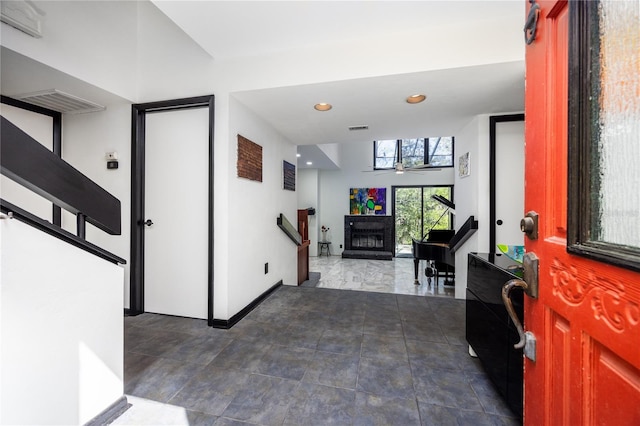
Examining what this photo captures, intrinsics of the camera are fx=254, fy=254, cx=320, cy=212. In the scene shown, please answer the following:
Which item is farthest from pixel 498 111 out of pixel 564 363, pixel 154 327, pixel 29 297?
pixel 154 327

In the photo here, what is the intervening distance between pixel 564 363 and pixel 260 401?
143cm

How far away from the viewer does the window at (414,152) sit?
7566 millimetres

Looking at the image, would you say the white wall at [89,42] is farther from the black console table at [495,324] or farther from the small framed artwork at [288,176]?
the black console table at [495,324]

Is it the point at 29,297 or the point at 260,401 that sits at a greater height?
the point at 29,297

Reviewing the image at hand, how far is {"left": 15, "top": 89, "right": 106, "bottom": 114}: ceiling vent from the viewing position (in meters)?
2.29

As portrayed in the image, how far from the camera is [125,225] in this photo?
267 cm

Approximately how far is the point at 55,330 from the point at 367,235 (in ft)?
24.5

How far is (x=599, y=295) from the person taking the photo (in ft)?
1.79

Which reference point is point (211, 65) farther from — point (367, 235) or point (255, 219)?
point (367, 235)

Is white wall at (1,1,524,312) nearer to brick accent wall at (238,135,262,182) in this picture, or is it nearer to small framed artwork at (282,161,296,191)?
brick accent wall at (238,135,262,182)

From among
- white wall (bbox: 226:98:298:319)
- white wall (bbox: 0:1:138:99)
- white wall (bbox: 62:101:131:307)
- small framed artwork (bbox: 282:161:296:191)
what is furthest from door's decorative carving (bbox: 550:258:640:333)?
small framed artwork (bbox: 282:161:296:191)

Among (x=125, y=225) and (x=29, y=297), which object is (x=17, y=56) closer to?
(x=125, y=225)

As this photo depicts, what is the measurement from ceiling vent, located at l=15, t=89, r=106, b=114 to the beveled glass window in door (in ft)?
11.2

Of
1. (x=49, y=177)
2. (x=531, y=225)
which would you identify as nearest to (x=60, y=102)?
(x=49, y=177)
